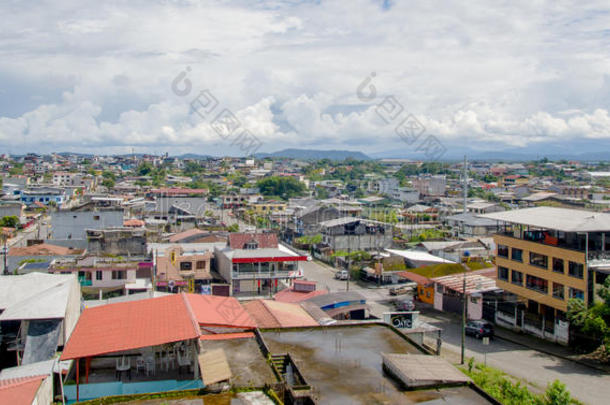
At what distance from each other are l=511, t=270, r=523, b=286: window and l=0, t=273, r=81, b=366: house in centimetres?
1744

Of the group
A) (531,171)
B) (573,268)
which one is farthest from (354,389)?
(531,171)

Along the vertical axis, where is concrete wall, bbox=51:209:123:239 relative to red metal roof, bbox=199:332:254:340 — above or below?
below

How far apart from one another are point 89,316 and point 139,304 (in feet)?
4.12

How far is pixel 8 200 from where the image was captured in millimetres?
63188

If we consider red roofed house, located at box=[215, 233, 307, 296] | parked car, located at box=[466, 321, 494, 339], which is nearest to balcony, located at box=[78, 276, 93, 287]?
red roofed house, located at box=[215, 233, 307, 296]

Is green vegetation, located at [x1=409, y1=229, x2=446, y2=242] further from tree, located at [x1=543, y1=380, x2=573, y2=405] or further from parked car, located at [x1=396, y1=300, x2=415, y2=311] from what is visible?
tree, located at [x1=543, y1=380, x2=573, y2=405]

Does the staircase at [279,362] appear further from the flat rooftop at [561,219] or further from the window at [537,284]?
the window at [537,284]

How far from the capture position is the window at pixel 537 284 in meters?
20.4

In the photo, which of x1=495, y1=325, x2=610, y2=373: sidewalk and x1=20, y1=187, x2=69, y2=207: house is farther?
x1=20, y1=187, x2=69, y2=207: house

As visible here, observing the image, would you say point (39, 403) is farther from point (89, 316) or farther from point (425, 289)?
point (425, 289)

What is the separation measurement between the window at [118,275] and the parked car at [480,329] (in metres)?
16.0

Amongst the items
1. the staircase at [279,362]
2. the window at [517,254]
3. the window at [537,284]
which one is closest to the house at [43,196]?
the window at [517,254]

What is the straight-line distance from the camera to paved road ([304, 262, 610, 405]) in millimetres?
15258

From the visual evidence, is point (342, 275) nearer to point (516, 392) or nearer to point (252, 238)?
point (252, 238)
